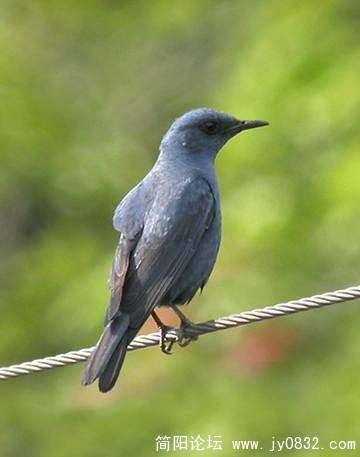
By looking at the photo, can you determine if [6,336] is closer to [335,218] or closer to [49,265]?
[49,265]

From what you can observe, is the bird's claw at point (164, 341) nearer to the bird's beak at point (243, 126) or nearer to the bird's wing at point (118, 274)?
the bird's wing at point (118, 274)

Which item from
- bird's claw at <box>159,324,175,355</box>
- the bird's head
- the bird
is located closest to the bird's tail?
the bird

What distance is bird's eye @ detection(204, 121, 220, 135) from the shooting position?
7.91 metres

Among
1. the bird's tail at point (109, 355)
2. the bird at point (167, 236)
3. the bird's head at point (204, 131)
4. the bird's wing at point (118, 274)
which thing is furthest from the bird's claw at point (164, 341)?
the bird's head at point (204, 131)

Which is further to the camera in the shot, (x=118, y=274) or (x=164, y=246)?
(x=164, y=246)

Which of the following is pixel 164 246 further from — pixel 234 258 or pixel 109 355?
pixel 234 258

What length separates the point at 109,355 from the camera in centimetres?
647

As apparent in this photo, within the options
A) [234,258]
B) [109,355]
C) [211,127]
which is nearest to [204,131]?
[211,127]

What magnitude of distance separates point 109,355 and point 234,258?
9.38ft

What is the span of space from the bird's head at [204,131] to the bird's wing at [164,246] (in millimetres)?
434

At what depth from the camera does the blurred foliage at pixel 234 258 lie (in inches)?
350

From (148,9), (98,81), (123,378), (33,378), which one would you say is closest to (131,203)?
(123,378)

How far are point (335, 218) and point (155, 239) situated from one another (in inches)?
76.1

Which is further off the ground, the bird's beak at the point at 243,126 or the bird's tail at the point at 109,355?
the bird's beak at the point at 243,126
